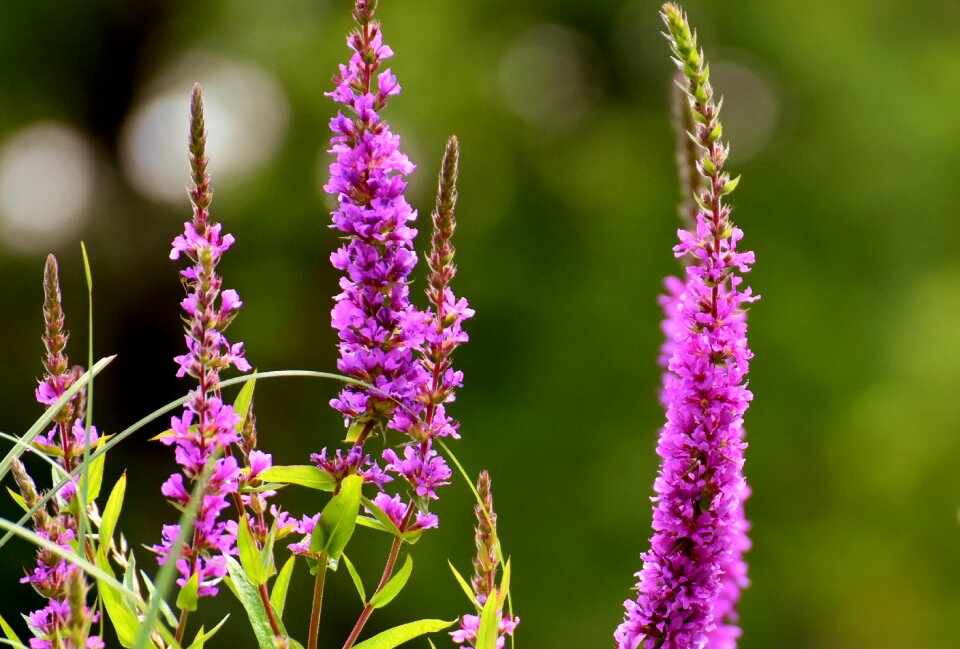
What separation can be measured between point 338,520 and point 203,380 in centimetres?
32

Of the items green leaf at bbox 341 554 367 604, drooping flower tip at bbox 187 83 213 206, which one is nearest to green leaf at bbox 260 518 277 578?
green leaf at bbox 341 554 367 604

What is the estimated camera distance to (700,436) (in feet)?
5.67

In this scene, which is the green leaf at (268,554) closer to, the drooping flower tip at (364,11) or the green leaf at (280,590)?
the green leaf at (280,590)

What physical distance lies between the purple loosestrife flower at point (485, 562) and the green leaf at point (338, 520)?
0.19m

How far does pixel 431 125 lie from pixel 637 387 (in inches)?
128

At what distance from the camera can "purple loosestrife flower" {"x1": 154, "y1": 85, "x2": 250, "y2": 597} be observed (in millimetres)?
1645

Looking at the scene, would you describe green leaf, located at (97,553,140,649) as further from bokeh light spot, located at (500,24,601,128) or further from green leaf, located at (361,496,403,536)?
bokeh light spot, located at (500,24,601,128)

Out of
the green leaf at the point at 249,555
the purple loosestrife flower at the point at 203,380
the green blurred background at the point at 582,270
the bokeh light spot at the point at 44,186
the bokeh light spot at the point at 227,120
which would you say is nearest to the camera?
the purple loosestrife flower at the point at 203,380

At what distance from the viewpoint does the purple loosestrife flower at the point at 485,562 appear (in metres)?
1.80

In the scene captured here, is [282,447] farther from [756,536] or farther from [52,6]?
[52,6]

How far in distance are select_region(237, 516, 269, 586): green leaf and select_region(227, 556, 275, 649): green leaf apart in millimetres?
30

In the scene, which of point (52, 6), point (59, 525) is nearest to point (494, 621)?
point (59, 525)

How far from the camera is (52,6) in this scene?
46.0 feet

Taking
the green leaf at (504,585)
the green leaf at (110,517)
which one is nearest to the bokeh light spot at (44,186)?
the green leaf at (110,517)
